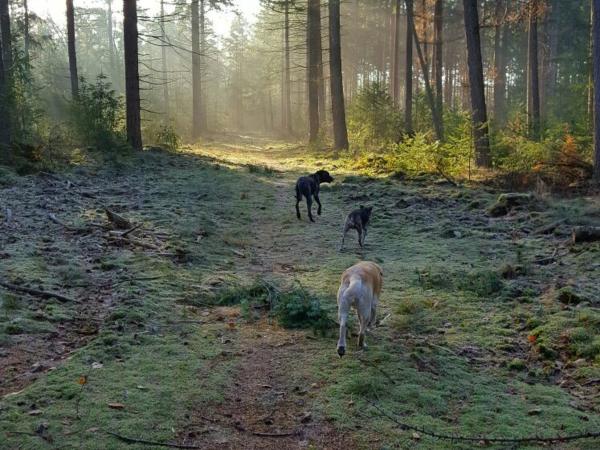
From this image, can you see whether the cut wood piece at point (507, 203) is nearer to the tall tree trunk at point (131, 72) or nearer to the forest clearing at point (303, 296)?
the forest clearing at point (303, 296)

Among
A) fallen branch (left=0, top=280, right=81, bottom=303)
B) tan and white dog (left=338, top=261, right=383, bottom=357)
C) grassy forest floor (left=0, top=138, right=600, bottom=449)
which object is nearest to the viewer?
grassy forest floor (left=0, top=138, right=600, bottom=449)

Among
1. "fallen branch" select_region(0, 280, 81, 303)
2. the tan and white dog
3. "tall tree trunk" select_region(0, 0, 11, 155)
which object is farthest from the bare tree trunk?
the tan and white dog

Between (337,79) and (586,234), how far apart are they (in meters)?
16.5

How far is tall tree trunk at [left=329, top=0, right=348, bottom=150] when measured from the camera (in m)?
23.4

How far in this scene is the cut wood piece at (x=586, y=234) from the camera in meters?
8.76

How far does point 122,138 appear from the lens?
18906 millimetres

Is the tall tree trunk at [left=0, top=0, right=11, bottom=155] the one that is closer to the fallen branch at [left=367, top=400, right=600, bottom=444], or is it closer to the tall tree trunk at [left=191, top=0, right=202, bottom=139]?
the fallen branch at [left=367, top=400, right=600, bottom=444]

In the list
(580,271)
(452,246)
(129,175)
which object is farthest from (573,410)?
(129,175)

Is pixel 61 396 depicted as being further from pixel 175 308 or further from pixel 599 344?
pixel 599 344

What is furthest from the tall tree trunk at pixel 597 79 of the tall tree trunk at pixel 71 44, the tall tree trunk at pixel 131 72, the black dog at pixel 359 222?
the tall tree trunk at pixel 71 44

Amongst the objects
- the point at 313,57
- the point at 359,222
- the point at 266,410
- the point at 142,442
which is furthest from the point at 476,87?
the point at 142,442

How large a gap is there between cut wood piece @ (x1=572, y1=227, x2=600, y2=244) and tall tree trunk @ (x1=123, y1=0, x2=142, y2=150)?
15.3 meters

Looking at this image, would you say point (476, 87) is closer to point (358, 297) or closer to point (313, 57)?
point (358, 297)

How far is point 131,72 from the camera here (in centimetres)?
1978
